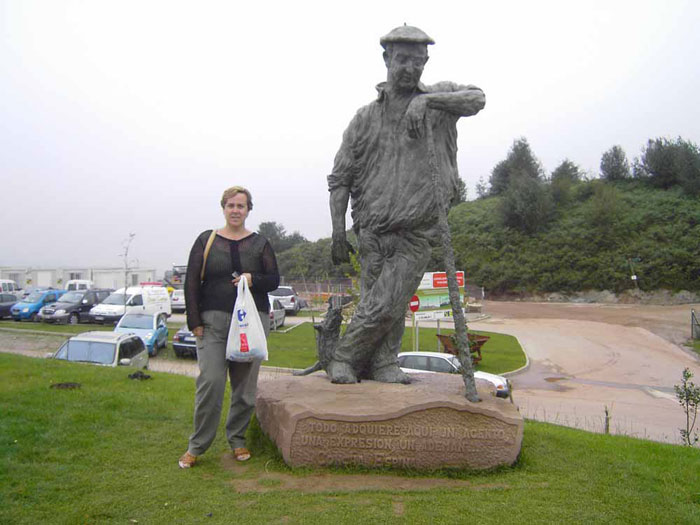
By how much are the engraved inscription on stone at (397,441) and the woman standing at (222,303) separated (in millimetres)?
560

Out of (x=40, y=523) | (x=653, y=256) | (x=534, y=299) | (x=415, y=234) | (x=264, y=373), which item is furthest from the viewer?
(x=534, y=299)

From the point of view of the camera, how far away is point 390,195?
177 inches

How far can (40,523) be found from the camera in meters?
2.74

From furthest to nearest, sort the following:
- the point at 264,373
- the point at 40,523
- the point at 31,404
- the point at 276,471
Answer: the point at 264,373 → the point at 31,404 → the point at 276,471 → the point at 40,523

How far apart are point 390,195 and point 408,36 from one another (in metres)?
1.24

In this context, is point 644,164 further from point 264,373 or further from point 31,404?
point 31,404

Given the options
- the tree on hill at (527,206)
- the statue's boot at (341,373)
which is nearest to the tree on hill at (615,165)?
the tree on hill at (527,206)

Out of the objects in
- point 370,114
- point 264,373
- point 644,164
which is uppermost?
point 644,164

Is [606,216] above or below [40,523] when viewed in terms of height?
above

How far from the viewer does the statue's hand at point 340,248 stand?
188 inches

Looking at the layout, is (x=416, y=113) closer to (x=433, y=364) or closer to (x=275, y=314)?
(x=433, y=364)

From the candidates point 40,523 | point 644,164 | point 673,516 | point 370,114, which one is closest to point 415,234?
point 370,114

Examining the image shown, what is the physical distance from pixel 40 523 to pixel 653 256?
35826 millimetres

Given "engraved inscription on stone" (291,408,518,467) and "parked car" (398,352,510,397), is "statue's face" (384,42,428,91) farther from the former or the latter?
"parked car" (398,352,510,397)
